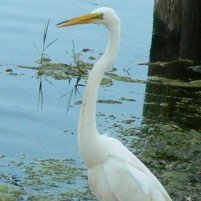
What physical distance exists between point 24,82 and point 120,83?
1.20 metres

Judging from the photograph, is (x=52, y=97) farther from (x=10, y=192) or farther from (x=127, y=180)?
(x=127, y=180)

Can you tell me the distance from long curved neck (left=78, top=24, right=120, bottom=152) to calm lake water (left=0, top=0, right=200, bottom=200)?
120cm

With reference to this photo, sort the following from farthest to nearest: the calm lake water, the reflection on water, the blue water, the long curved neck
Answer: the blue water, the reflection on water, the calm lake water, the long curved neck

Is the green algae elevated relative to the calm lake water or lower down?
lower down

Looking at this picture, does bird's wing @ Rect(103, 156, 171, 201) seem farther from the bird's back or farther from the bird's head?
the bird's head

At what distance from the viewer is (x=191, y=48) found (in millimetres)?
10250

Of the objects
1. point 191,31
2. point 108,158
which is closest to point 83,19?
point 108,158

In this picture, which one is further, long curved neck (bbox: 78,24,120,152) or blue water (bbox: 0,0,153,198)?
blue water (bbox: 0,0,153,198)

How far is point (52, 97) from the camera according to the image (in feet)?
27.8

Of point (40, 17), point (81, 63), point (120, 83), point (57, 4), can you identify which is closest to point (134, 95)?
point (120, 83)

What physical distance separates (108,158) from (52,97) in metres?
3.54

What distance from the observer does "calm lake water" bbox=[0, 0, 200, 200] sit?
21.0ft

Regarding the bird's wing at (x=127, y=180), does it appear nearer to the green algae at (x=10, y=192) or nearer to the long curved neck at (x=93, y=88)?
the long curved neck at (x=93, y=88)

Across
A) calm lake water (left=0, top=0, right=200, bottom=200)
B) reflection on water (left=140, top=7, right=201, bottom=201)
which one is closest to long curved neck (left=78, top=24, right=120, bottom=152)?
calm lake water (left=0, top=0, right=200, bottom=200)
